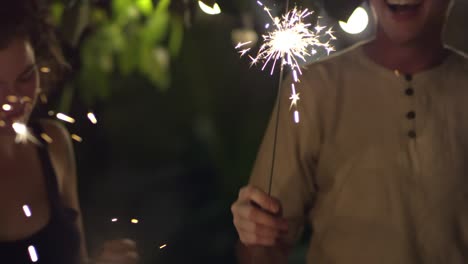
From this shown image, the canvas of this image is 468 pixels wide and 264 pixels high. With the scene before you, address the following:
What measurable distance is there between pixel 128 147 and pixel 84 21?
0.46 metres

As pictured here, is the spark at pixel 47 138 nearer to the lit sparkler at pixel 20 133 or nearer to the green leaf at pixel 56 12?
the lit sparkler at pixel 20 133

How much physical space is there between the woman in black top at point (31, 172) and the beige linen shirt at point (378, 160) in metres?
0.40

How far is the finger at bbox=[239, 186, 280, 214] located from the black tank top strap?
378 millimetres

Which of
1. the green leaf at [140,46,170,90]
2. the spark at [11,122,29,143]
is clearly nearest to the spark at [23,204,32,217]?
the spark at [11,122,29,143]

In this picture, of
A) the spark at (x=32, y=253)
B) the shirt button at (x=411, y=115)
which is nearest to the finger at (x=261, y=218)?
the shirt button at (x=411, y=115)

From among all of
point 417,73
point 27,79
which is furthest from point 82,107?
point 417,73

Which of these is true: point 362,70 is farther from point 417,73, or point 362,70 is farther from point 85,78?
point 85,78

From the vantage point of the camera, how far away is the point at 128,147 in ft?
6.86

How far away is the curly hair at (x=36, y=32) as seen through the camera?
4.85 ft

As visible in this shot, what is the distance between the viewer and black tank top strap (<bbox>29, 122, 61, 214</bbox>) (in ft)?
4.95

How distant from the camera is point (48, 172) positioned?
152cm

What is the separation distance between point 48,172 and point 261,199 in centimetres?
44

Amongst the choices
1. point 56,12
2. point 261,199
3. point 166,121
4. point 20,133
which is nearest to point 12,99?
point 20,133

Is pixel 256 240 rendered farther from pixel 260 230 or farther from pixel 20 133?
pixel 20 133
